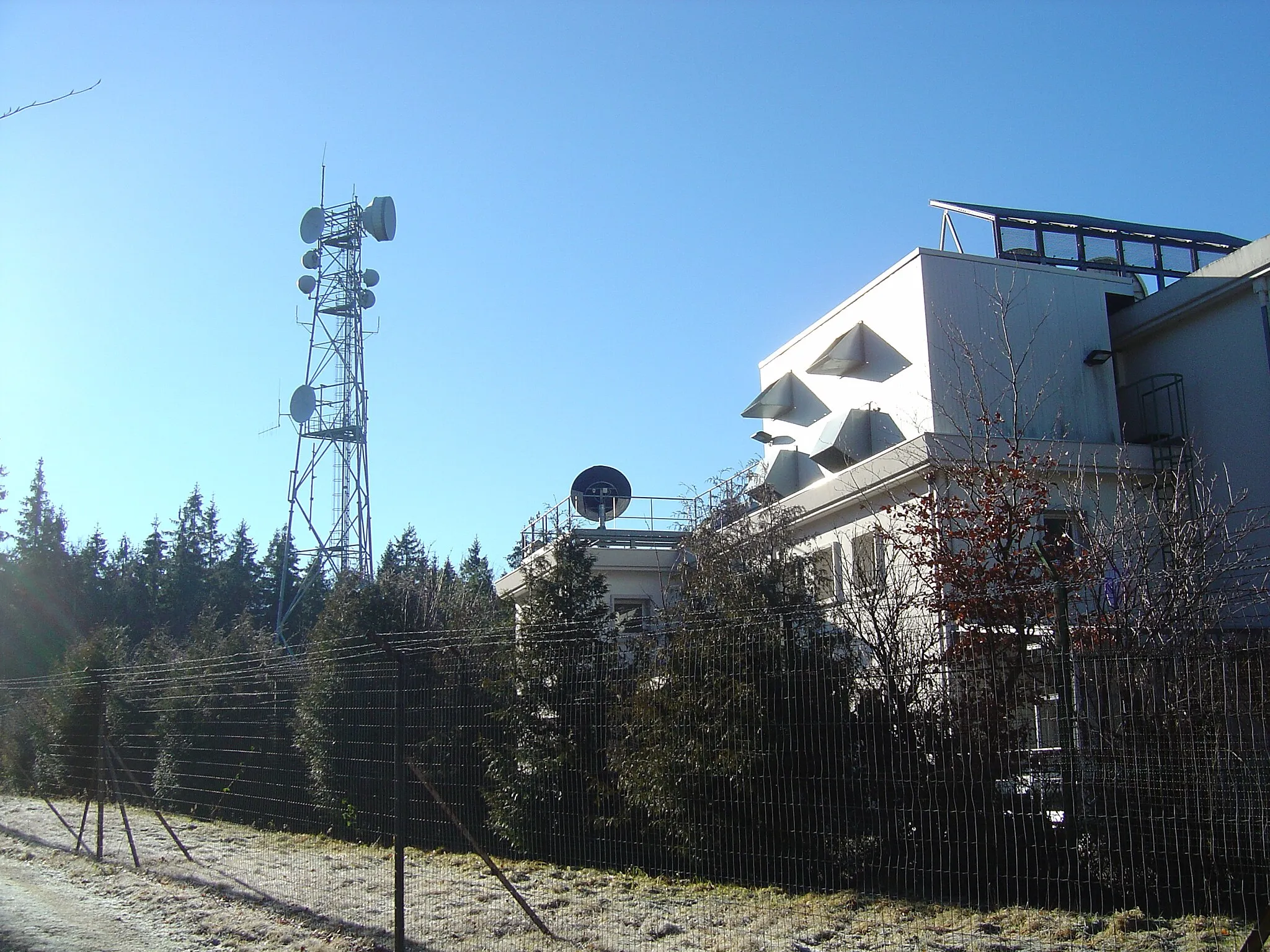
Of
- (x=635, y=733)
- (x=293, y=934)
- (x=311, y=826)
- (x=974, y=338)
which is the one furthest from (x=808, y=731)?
(x=974, y=338)

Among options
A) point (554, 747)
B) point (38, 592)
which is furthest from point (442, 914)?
point (38, 592)

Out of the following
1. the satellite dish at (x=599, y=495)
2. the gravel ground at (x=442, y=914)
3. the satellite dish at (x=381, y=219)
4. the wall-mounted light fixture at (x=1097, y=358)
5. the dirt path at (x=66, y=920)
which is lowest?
the dirt path at (x=66, y=920)

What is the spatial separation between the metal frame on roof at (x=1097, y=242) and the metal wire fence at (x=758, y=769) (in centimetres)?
1396

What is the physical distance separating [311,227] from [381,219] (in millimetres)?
2651

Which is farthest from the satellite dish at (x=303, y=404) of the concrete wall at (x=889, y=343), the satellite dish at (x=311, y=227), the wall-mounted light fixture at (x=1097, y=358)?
the wall-mounted light fixture at (x=1097, y=358)

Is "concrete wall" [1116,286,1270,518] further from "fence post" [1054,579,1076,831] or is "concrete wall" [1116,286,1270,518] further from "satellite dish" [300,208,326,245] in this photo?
"satellite dish" [300,208,326,245]

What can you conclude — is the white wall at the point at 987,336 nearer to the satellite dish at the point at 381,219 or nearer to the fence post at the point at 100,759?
the fence post at the point at 100,759

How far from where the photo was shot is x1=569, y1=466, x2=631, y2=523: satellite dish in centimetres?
2314

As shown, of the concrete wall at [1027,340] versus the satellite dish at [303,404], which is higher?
the satellite dish at [303,404]

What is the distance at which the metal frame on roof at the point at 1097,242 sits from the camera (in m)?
19.9

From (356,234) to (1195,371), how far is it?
2429 centimetres

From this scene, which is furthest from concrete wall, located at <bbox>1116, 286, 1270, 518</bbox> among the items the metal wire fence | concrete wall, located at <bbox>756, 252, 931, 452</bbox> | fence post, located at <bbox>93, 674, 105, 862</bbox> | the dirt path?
fence post, located at <bbox>93, 674, 105, 862</bbox>

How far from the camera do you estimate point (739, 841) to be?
7195 mm

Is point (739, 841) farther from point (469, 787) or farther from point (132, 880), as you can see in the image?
point (132, 880)
